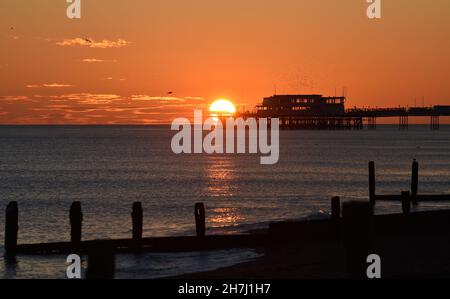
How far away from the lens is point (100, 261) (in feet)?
25.2

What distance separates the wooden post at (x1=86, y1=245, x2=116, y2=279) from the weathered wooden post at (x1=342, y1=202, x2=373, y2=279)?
8.97 ft

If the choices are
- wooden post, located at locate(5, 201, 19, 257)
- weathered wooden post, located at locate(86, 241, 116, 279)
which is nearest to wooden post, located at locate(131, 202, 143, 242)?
wooden post, located at locate(5, 201, 19, 257)

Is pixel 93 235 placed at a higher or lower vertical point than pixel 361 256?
lower

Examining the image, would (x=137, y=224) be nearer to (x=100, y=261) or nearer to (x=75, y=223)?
(x=75, y=223)

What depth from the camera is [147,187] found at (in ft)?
201

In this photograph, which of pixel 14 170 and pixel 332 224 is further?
pixel 14 170

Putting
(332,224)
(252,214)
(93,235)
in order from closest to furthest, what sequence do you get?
(332,224), (93,235), (252,214)

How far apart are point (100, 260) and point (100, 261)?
0.02 meters

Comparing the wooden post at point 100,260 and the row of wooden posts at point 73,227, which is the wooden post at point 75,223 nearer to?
the row of wooden posts at point 73,227

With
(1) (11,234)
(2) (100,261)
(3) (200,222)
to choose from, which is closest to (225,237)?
(3) (200,222)

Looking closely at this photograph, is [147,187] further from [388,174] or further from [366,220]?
[366,220]

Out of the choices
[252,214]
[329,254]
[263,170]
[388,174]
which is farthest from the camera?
[263,170]
